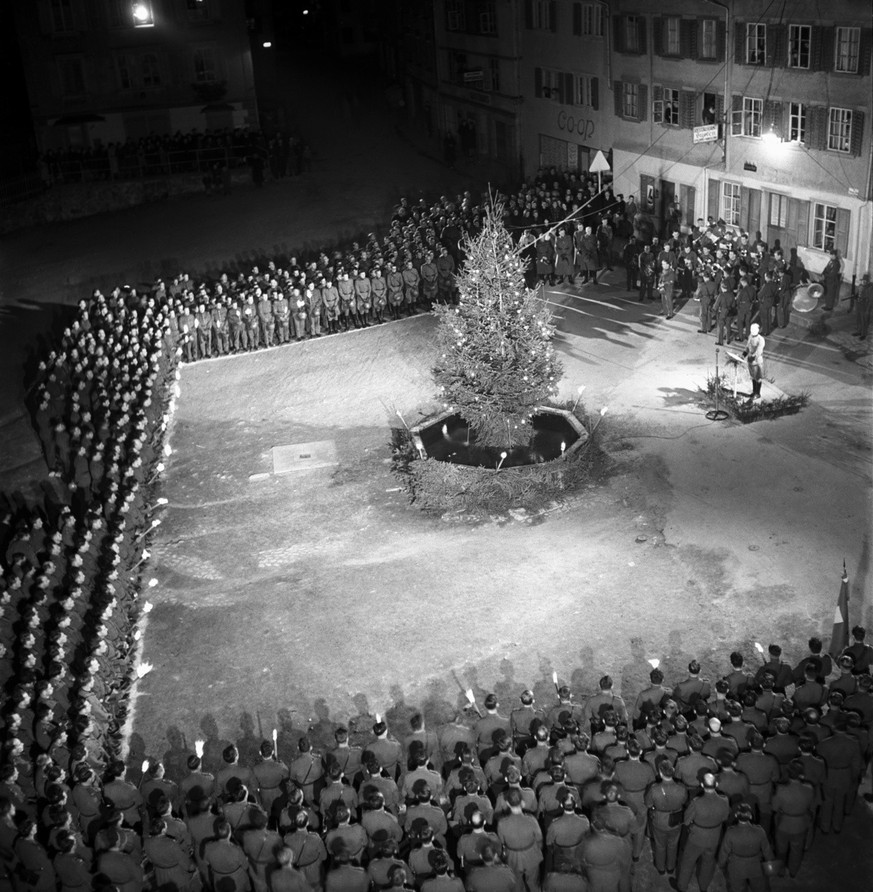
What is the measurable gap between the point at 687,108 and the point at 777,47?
458 centimetres

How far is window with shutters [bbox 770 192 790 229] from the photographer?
106 ft

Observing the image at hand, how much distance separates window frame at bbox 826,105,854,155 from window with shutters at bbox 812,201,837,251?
64.2 inches

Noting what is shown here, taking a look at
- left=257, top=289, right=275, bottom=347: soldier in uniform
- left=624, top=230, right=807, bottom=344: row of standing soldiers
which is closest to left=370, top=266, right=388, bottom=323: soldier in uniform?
left=257, top=289, right=275, bottom=347: soldier in uniform

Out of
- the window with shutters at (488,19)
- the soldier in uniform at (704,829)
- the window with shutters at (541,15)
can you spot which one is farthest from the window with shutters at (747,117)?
the soldier in uniform at (704,829)

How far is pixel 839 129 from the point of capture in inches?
1171

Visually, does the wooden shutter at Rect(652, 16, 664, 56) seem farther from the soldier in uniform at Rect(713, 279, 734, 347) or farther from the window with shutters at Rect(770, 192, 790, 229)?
the soldier in uniform at Rect(713, 279, 734, 347)

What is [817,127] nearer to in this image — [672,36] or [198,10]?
[672,36]

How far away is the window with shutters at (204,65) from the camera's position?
4903 cm

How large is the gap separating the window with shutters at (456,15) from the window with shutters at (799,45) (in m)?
20.9

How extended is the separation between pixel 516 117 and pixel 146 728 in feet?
119

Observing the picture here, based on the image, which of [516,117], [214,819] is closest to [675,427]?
[214,819]

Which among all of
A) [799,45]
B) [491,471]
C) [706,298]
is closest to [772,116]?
[799,45]

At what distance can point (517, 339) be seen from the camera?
66.2 ft

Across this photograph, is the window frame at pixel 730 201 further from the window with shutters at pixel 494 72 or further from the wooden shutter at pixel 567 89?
the window with shutters at pixel 494 72
